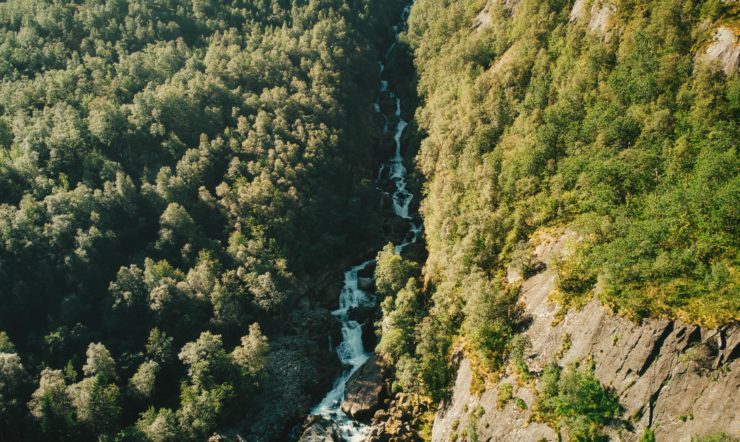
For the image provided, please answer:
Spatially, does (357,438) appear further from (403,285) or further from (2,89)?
(2,89)

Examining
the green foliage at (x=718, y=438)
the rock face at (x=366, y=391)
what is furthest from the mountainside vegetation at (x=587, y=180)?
the green foliage at (x=718, y=438)

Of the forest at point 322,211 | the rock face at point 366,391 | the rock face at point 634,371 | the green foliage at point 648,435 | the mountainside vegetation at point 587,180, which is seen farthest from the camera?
the rock face at point 366,391

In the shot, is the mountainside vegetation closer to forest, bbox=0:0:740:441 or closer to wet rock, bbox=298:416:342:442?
forest, bbox=0:0:740:441

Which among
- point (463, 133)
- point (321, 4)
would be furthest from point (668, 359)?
point (321, 4)

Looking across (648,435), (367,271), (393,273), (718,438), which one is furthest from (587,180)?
(367,271)

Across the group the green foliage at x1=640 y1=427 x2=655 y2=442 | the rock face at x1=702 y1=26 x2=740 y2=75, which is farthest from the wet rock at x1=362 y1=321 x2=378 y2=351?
the rock face at x1=702 y1=26 x2=740 y2=75

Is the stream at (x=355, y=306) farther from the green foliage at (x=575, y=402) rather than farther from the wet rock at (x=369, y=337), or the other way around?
the green foliage at (x=575, y=402)
